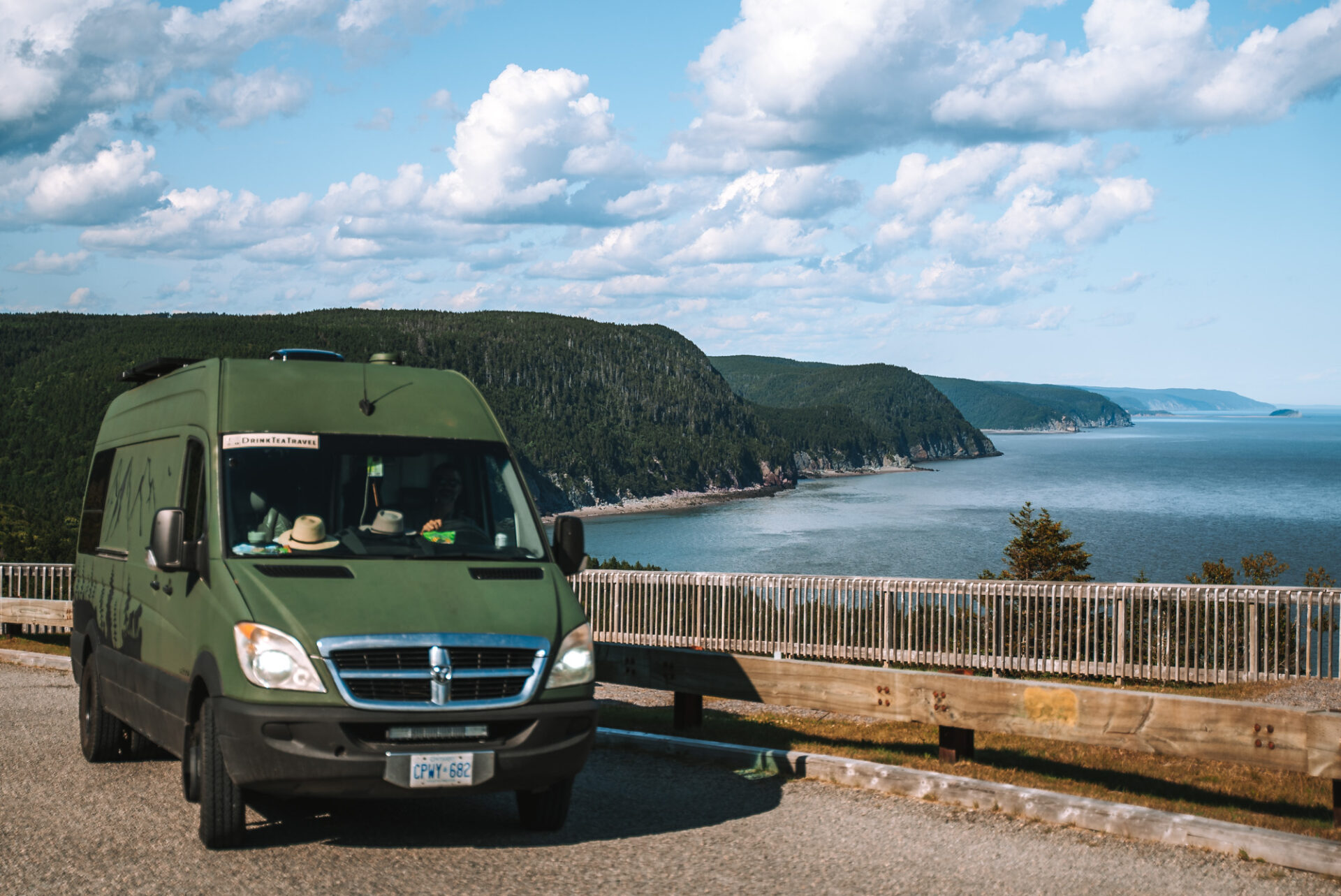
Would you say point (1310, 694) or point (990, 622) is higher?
point (990, 622)

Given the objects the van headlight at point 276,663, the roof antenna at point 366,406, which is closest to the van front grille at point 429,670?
the van headlight at point 276,663

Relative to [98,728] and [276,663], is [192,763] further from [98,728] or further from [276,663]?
[98,728]

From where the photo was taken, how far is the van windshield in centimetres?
688

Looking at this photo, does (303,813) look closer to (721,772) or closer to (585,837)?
(585,837)

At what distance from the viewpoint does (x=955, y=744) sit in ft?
28.1

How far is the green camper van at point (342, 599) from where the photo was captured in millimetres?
6012

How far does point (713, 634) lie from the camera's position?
23.6m

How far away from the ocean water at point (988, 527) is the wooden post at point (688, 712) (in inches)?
2428

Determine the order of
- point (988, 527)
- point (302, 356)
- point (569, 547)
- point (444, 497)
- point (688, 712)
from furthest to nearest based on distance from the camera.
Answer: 1. point (988, 527)
2. point (688, 712)
3. point (302, 356)
4. point (444, 497)
5. point (569, 547)

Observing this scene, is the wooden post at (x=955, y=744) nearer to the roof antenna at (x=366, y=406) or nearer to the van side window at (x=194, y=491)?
the roof antenna at (x=366, y=406)

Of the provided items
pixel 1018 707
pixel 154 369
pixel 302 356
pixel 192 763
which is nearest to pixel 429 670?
pixel 192 763

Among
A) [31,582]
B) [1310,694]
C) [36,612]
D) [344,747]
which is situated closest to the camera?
[344,747]

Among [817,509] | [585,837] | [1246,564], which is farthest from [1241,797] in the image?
[817,509]

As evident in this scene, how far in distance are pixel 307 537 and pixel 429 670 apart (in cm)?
128
